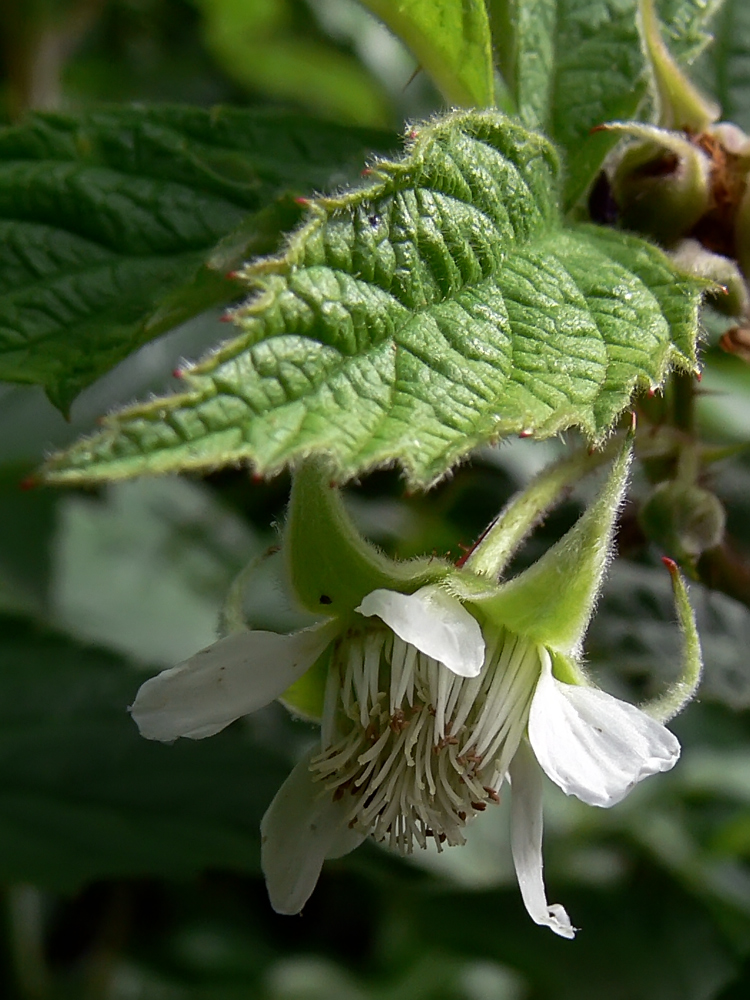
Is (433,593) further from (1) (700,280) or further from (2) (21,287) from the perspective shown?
(2) (21,287)

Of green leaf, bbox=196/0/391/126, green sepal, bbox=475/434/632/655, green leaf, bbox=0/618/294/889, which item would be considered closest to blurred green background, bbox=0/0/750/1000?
green leaf, bbox=0/618/294/889

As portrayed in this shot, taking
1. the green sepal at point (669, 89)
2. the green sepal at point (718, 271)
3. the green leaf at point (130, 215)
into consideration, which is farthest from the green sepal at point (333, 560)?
the green sepal at point (669, 89)

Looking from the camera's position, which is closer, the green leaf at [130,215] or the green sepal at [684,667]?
the green sepal at [684,667]

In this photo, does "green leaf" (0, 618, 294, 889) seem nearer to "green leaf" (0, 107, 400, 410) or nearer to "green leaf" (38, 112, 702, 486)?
"green leaf" (0, 107, 400, 410)

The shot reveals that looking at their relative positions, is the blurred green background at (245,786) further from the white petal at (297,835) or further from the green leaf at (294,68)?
the white petal at (297,835)

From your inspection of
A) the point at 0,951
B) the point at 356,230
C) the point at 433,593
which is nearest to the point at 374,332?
the point at 356,230

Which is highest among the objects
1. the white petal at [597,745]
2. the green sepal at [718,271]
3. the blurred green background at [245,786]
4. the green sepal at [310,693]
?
the green sepal at [718,271]

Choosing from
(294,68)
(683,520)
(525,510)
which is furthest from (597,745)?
(294,68)

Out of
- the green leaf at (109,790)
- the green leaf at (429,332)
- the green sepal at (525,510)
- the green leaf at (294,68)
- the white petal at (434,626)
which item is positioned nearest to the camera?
the green leaf at (429,332)
